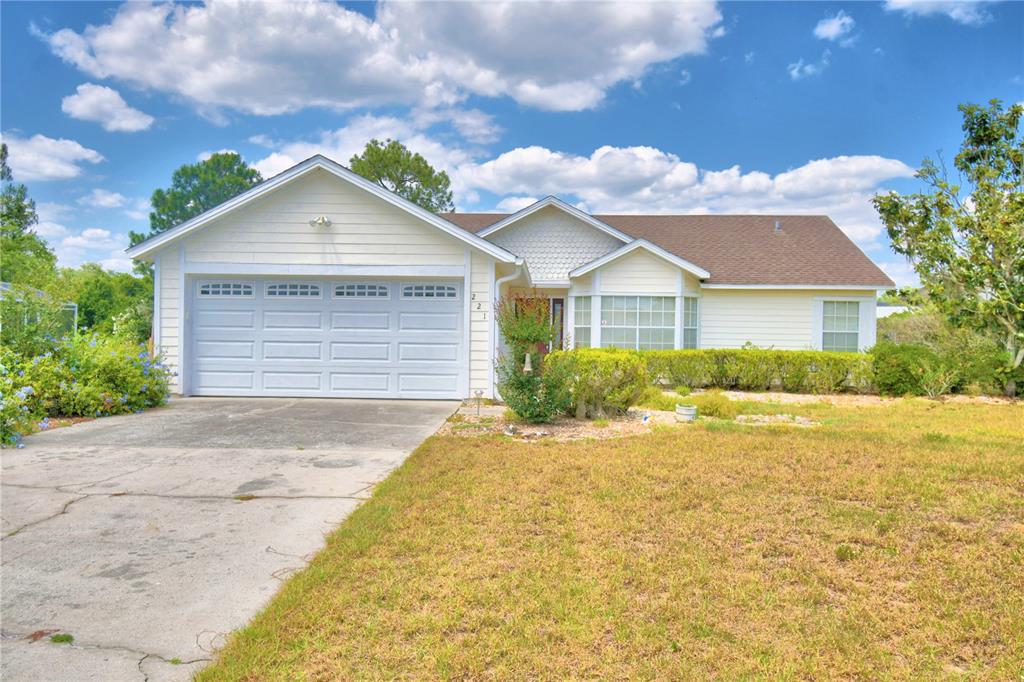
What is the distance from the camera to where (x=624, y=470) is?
20.5ft

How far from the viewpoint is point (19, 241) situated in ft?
101

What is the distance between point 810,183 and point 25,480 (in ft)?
74.7

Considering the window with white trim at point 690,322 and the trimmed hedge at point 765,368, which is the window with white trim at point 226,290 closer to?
the trimmed hedge at point 765,368

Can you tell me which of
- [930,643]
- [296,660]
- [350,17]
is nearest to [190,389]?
[350,17]

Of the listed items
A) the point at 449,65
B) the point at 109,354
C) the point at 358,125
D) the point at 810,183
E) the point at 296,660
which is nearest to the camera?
the point at 296,660

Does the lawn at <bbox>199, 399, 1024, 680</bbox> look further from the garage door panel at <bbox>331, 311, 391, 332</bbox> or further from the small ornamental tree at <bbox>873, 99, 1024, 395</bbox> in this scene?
the garage door panel at <bbox>331, 311, 391, 332</bbox>

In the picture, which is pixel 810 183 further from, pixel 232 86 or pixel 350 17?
pixel 232 86

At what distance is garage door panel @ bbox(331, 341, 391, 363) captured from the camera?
12148mm

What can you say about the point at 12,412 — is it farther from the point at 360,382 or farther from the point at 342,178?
the point at 342,178

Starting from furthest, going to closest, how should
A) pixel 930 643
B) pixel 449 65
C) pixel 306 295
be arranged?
pixel 449 65, pixel 306 295, pixel 930 643

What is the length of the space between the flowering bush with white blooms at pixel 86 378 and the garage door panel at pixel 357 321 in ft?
10.6

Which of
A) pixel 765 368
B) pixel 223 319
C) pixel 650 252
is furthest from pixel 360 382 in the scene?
pixel 765 368

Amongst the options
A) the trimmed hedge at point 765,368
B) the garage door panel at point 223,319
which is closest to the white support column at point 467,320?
the garage door panel at point 223,319

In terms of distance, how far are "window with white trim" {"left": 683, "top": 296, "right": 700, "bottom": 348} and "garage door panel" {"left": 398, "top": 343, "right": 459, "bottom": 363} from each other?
659 cm
